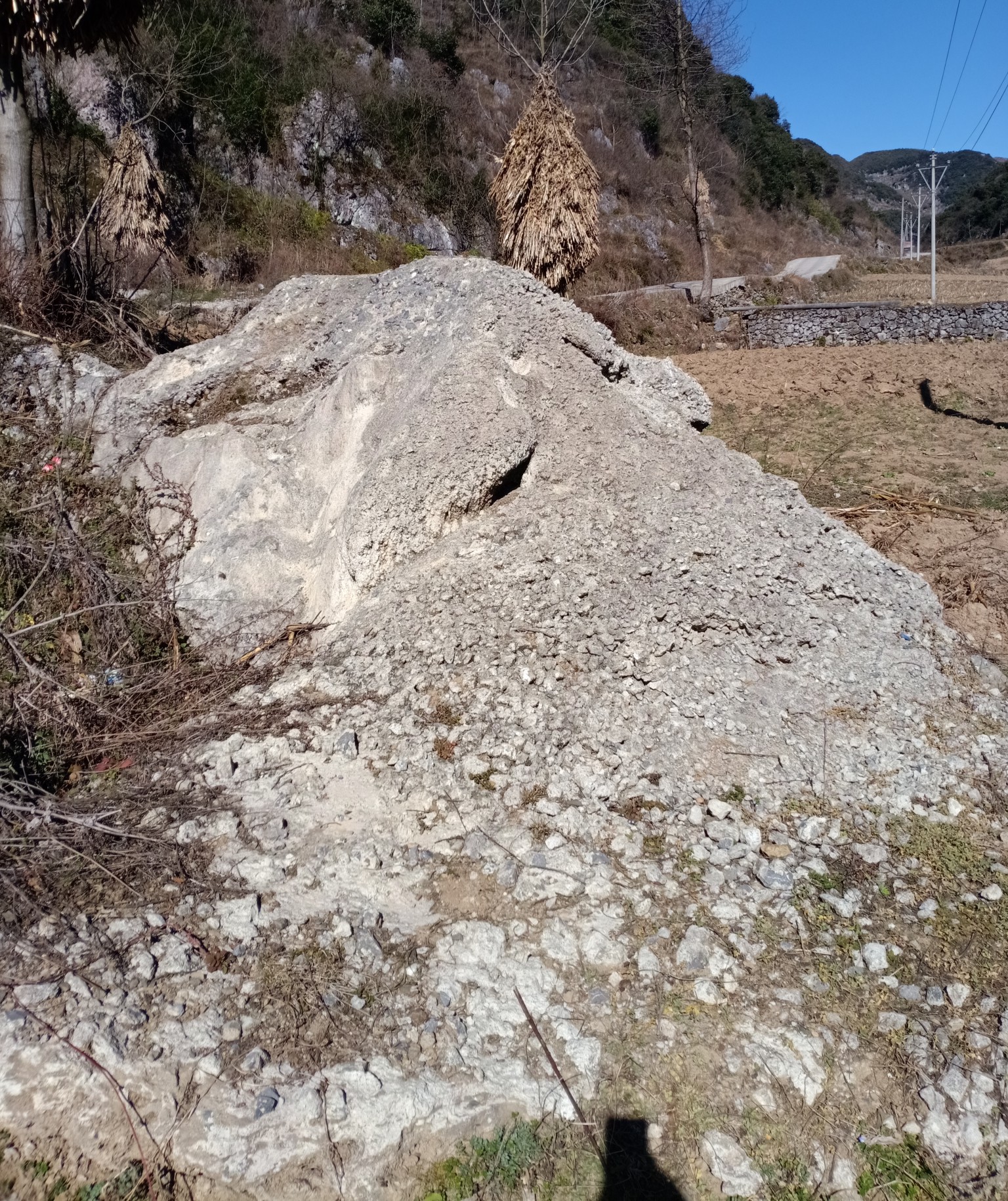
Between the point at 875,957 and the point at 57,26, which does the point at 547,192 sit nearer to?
the point at 57,26

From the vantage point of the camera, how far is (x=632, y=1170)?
7.33 feet

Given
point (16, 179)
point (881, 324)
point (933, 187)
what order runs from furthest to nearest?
point (933, 187), point (881, 324), point (16, 179)

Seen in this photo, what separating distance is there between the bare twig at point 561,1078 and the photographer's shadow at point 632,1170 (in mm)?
29

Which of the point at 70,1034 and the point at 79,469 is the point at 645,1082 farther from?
the point at 79,469

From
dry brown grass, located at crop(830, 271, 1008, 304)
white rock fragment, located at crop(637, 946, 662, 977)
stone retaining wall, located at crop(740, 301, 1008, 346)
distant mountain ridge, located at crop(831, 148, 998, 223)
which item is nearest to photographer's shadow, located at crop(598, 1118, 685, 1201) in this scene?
white rock fragment, located at crop(637, 946, 662, 977)

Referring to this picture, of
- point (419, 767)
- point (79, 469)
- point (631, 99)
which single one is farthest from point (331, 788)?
point (631, 99)

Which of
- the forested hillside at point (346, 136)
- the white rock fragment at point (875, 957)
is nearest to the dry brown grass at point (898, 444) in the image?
the white rock fragment at point (875, 957)

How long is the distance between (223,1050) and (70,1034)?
0.41 metres

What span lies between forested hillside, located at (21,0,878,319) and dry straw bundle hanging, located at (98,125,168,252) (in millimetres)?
416

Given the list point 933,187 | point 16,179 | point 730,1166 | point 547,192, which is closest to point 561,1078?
point 730,1166

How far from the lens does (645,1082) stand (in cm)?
242

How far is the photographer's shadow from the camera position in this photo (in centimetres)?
220

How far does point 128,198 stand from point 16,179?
4.07 feet

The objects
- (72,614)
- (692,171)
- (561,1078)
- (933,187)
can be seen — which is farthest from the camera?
(933,187)
